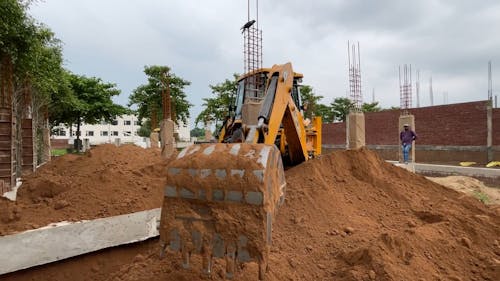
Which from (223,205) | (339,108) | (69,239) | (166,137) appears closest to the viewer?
(223,205)

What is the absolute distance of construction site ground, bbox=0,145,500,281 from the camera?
3.39 meters

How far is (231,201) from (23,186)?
5144 mm

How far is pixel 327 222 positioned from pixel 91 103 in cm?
2419

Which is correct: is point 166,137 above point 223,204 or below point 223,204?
above

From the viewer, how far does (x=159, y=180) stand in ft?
20.4

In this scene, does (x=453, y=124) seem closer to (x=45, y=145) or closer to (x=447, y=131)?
(x=447, y=131)

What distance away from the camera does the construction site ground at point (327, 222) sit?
339 cm

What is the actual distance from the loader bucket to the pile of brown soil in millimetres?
2610

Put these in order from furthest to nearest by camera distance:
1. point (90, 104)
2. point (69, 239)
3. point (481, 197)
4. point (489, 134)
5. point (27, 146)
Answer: point (90, 104) → point (489, 134) → point (27, 146) → point (481, 197) → point (69, 239)

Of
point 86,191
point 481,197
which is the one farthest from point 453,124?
point 86,191

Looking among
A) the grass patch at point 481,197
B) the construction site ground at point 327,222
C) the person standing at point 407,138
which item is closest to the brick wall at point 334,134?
the person standing at point 407,138

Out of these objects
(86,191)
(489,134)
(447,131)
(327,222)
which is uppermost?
(447,131)

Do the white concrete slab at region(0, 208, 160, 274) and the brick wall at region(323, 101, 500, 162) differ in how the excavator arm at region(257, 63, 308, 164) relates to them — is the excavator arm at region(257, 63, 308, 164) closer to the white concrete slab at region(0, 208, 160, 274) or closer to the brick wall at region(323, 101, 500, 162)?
the white concrete slab at region(0, 208, 160, 274)

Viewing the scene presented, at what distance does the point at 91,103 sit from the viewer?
24484 mm
